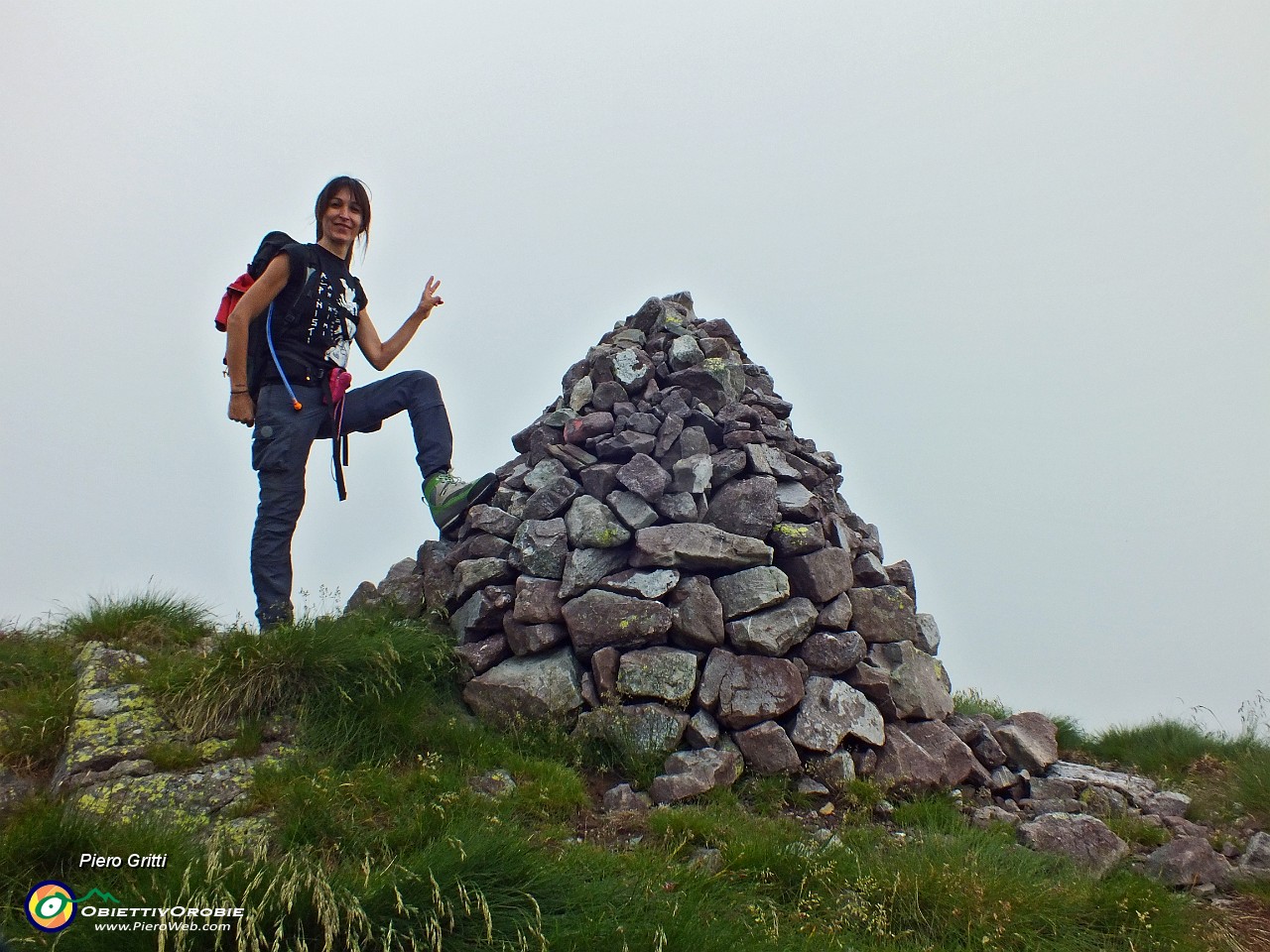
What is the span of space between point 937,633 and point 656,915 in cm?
567

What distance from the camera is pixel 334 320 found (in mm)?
7430

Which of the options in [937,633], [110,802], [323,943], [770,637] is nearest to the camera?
[323,943]

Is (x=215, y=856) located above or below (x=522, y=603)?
below

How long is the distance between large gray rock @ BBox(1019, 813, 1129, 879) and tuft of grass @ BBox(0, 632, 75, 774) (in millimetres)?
6530

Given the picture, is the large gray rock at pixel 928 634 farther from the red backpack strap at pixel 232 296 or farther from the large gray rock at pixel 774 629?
the red backpack strap at pixel 232 296

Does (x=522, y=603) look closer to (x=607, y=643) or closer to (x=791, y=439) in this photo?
(x=607, y=643)

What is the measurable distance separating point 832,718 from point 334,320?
518cm

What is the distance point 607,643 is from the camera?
23.3 ft

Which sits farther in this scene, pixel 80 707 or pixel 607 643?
pixel 607 643

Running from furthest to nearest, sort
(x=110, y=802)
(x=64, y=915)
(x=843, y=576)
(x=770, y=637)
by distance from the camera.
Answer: (x=843, y=576) → (x=770, y=637) → (x=110, y=802) → (x=64, y=915)

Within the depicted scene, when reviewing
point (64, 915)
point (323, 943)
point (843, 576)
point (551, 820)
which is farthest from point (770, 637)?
point (64, 915)

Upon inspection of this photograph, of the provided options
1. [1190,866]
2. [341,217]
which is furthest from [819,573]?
[341,217]

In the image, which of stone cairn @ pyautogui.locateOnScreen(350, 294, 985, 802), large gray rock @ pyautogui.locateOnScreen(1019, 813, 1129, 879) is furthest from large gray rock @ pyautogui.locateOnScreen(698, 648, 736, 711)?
large gray rock @ pyautogui.locateOnScreen(1019, 813, 1129, 879)

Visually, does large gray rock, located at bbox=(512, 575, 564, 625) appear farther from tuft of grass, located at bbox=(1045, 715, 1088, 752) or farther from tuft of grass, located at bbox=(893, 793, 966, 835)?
tuft of grass, located at bbox=(1045, 715, 1088, 752)
